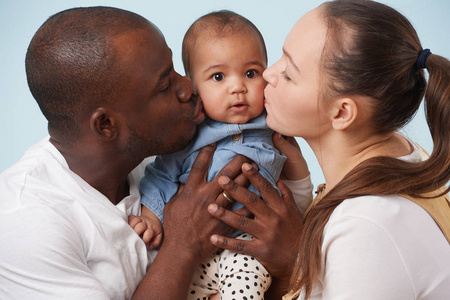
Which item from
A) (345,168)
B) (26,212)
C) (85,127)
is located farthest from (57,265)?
(345,168)

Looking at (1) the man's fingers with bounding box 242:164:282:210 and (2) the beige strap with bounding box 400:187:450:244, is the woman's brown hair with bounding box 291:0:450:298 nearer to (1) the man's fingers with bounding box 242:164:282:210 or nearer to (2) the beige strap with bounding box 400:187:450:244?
(2) the beige strap with bounding box 400:187:450:244

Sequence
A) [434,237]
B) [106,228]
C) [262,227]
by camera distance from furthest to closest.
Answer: [262,227]
[106,228]
[434,237]

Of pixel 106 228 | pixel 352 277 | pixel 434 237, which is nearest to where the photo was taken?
pixel 352 277

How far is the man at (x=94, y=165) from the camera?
1596 mm

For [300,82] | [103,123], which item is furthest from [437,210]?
[103,123]

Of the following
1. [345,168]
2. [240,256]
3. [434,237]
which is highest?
[345,168]

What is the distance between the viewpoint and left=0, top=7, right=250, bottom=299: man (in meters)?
1.60

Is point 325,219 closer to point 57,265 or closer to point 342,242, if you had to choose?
point 342,242

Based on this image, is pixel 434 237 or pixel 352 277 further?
pixel 434 237

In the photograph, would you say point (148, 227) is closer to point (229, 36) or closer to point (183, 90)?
point (183, 90)

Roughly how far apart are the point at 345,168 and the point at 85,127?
0.90 m

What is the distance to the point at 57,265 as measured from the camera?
1.57 meters

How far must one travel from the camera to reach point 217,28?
200 cm

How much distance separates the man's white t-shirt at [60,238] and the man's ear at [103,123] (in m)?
0.17
